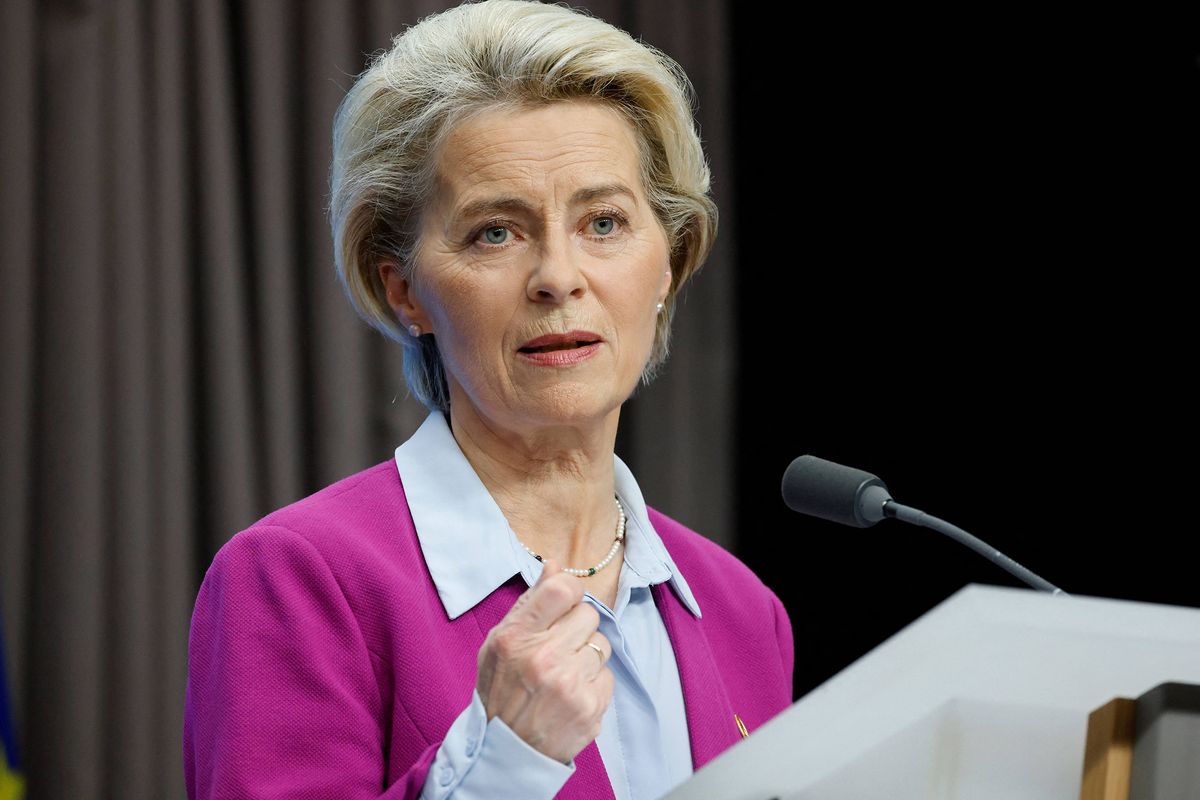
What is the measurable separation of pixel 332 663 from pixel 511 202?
0.52 m

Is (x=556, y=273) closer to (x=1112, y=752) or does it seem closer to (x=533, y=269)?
(x=533, y=269)

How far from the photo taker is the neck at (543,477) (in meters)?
1.61

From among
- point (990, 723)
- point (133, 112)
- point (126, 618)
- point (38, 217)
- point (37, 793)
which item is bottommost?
point (37, 793)

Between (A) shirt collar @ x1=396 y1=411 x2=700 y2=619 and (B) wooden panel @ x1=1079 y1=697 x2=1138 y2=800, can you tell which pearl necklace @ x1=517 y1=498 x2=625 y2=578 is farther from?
(B) wooden panel @ x1=1079 y1=697 x2=1138 y2=800

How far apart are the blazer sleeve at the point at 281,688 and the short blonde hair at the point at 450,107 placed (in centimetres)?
41

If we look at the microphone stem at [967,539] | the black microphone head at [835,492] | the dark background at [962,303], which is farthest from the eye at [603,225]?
the dark background at [962,303]

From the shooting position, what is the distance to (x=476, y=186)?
1.53 metres

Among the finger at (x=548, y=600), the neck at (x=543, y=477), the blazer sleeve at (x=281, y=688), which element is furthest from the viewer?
the neck at (x=543, y=477)

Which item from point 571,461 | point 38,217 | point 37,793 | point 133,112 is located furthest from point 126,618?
point 571,461

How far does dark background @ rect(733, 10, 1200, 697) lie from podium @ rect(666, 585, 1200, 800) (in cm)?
210

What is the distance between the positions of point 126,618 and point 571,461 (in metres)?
1.32

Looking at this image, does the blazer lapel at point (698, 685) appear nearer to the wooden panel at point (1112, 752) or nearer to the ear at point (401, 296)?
the ear at point (401, 296)

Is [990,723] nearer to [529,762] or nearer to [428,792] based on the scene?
[529,762]

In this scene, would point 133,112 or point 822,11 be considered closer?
point 133,112
